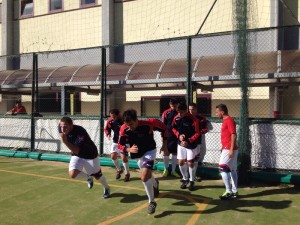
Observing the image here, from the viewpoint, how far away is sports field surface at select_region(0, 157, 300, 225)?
5.55 metres

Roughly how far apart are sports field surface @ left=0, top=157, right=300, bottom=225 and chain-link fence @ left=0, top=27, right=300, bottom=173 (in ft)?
4.32

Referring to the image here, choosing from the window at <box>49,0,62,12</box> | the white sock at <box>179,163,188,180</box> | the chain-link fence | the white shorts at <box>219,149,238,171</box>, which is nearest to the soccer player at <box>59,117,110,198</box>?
the white sock at <box>179,163,188,180</box>

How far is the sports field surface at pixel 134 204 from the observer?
18.2ft

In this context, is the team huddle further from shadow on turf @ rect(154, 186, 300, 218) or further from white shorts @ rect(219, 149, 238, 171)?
shadow on turf @ rect(154, 186, 300, 218)

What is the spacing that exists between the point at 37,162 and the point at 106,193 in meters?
4.86

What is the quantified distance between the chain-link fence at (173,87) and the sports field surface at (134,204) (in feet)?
4.32

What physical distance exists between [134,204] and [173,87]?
7.86m

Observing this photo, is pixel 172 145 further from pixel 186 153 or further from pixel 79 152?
pixel 79 152

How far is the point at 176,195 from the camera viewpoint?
→ 22.7ft

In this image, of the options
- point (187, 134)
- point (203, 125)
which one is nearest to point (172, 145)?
point (203, 125)

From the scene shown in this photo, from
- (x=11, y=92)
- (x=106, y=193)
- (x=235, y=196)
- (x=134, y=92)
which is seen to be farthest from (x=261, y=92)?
(x=11, y=92)

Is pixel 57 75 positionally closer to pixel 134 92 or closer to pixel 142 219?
pixel 134 92

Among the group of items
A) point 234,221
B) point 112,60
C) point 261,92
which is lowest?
point 234,221

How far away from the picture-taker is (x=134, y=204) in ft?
21.0
